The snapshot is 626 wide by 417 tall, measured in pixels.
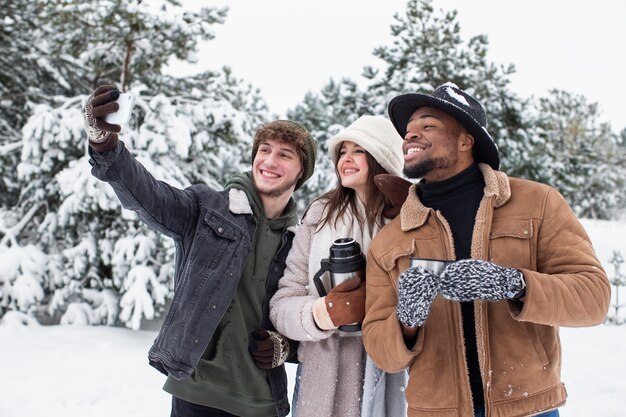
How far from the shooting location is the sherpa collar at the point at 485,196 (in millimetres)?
2086

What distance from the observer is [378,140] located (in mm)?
2781

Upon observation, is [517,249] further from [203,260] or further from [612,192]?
[612,192]

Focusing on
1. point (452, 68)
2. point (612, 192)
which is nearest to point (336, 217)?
point (452, 68)

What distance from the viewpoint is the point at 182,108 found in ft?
27.3

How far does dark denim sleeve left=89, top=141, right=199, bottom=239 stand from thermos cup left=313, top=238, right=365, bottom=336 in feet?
2.57

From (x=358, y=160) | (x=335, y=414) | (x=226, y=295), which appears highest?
(x=358, y=160)

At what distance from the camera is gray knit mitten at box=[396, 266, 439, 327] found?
1730 millimetres

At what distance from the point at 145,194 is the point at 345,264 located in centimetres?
101

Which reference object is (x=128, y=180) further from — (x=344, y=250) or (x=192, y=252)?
(x=344, y=250)

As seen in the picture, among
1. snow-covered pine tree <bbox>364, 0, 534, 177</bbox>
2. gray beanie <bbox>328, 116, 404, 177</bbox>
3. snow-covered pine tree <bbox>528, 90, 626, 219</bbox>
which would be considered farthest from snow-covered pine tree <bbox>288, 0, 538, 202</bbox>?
snow-covered pine tree <bbox>528, 90, 626, 219</bbox>

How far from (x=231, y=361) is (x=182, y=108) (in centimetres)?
653

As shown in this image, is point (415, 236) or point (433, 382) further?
point (415, 236)

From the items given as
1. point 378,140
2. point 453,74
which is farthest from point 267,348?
point 453,74

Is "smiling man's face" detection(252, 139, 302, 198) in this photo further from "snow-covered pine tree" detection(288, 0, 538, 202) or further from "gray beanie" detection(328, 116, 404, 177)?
"snow-covered pine tree" detection(288, 0, 538, 202)
